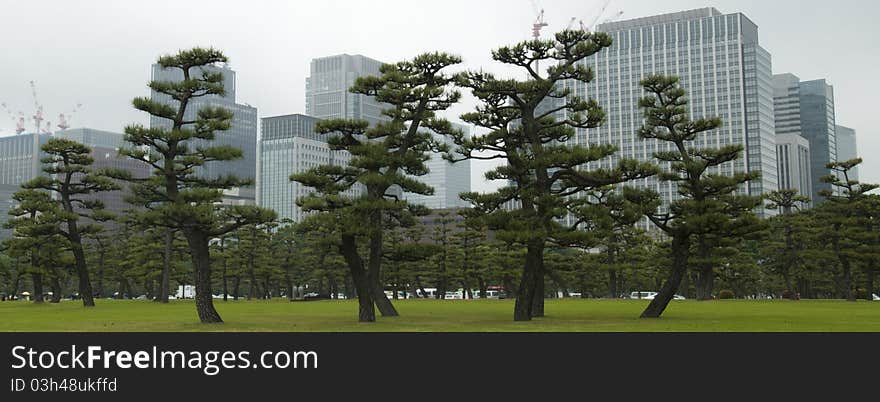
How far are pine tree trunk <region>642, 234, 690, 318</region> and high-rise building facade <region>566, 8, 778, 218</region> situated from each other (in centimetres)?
12413

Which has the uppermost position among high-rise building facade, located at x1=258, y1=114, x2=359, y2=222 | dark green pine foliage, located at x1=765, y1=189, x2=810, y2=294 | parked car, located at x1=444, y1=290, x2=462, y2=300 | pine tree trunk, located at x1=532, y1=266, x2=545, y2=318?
high-rise building facade, located at x1=258, y1=114, x2=359, y2=222

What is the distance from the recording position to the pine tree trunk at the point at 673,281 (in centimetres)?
2708

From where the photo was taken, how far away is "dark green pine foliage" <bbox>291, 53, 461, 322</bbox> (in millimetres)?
26281

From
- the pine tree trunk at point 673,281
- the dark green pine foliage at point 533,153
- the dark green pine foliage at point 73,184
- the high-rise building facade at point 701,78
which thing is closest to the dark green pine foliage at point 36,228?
the dark green pine foliage at point 73,184

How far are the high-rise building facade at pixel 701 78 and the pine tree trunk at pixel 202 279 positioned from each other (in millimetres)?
129870

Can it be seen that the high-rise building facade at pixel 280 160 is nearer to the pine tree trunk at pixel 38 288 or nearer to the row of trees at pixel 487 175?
the pine tree trunk at pixel 38 288

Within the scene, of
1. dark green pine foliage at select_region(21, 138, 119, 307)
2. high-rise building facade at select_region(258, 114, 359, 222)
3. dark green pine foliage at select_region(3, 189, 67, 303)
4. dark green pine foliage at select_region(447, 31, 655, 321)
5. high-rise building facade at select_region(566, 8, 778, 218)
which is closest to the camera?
dark green pine foliage at select_region(447, 31, 655, 321)

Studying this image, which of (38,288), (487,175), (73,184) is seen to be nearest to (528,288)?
(487,175)

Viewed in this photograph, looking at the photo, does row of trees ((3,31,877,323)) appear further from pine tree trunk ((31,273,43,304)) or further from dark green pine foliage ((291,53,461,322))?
pine tree trunk ((31,273,43,304))

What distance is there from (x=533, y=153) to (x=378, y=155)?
5.48m

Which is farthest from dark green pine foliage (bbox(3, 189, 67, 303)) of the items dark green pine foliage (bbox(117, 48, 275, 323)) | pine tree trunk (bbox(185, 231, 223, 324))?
pine tree trunk (bbox(185, 231, 223, 324))

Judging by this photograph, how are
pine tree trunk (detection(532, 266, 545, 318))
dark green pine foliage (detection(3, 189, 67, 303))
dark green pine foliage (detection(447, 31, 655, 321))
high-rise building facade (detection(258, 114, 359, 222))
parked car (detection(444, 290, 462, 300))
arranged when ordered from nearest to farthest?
dark green pine foliage (detection(447, 31, 655, 321)) < pine tree trunk (detection(532, 266, 545, 318)) < dark green pine foliage (detection(3, 189, 67, 303)) < parked car (detection(444, 290, 462, 300)) < high-rise building facade (detection(258, 114, 359, 222))
